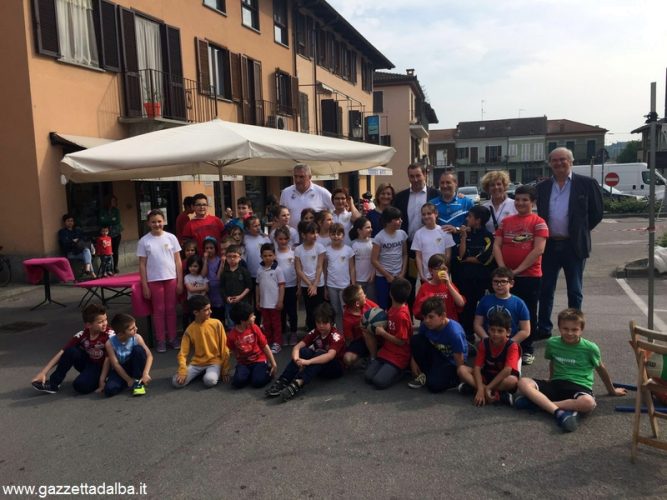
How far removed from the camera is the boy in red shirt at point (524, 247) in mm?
5062

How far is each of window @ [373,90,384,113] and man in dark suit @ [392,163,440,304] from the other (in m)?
36.5

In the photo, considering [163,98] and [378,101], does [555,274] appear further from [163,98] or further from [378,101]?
[378,101]

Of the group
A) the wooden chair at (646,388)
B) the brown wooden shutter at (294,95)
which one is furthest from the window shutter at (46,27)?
the brown wooden shutter at (294,95)

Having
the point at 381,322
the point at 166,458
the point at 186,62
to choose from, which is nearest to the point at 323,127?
the point at 186,62

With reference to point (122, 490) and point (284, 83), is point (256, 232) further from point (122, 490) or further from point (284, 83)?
point (284, 83)

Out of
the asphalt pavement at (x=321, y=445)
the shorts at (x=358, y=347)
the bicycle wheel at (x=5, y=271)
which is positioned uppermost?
the bicycle wheel at (x=5, y=271)

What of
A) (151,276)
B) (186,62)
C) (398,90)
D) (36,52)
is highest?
(398,90)

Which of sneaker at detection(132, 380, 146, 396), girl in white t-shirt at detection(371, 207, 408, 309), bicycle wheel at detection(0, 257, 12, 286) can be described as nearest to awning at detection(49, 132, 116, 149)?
bicycle wheel at detection(0, 257, 12, 286)

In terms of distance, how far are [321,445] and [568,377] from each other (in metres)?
1.95

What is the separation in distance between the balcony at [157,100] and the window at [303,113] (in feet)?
26.5

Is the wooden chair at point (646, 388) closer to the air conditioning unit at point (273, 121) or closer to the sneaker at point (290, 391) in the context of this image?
the sneaker at point (290, 391)

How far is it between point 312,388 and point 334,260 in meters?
1.56

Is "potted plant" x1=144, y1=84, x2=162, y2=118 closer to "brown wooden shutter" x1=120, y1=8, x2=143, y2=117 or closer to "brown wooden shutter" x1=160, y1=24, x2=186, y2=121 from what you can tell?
"brown wooden shutter" x1=120, y1=8, x2=143, y2=117

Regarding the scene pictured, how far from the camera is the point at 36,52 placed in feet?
32.5
